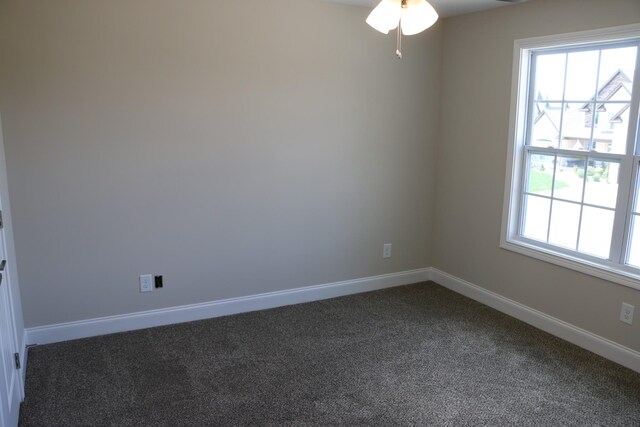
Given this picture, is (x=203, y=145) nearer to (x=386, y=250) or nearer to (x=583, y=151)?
(x=386, y=250)

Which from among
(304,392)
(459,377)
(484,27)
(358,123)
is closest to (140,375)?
(304,392)

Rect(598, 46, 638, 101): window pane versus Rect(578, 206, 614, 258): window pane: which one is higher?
Rect(598, 46, 638, 101): window pane

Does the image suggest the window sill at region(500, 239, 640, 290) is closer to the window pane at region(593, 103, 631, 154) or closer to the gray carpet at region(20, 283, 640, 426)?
the gray carpet at region(20, 283, 640, 426)

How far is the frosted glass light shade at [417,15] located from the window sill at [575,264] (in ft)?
7.19

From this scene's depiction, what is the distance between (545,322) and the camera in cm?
382

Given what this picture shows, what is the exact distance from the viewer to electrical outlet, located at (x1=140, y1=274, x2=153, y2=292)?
3752mm

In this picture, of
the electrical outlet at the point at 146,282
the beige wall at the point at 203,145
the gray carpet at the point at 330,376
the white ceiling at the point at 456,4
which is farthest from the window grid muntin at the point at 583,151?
the electrical outlet at the point at 146,282

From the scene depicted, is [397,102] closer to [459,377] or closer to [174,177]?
[174,177]

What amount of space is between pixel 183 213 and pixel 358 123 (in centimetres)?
166

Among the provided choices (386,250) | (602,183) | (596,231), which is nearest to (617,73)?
(602,183)

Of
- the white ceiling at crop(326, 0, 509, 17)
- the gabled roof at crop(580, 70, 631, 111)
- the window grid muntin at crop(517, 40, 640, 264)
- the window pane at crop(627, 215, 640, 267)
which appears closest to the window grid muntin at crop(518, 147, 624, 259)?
the window grid muntin at crop(517, 40, 640, 264)

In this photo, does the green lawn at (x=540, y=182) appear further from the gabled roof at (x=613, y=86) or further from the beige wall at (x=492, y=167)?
the gabled roof at (x=613, y=86)

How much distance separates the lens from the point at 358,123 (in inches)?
171

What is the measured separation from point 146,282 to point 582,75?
3.47 m
